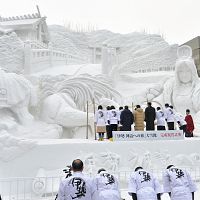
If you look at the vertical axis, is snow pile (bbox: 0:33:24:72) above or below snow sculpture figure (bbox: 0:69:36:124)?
above

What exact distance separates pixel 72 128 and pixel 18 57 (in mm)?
9604

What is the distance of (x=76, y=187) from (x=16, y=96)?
6916 millimetres

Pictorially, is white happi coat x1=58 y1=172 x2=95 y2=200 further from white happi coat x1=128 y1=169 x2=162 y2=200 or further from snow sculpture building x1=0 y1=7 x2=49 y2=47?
snow sculpture building x1=0 y1=7 x2=49 y2=47

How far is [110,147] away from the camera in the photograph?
8.14 m

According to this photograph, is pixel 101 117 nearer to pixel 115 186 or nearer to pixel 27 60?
pixel 115 186

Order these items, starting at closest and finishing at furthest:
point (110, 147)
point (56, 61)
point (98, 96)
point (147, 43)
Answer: point (110, 147)
point (98, 96)
point (56, 61)
point (147, 43)

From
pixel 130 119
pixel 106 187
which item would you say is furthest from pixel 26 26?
pixel 106 187

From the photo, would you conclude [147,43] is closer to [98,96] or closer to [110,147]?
[98,96]

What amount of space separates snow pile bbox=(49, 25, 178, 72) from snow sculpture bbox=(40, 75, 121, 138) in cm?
995

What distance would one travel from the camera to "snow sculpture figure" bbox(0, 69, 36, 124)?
971cm

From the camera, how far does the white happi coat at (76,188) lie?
3.40 metres

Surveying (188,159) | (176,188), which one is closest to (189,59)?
(188,159)

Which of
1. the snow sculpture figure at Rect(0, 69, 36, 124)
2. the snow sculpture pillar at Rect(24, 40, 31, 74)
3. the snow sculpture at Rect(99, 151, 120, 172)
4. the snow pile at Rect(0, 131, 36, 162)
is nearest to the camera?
the snow pile at Rect(0, 131, 36, 162)

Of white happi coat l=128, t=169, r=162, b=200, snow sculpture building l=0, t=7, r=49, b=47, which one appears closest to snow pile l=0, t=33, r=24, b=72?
snow sculpture building l=0, t=7, r=49, b=47
